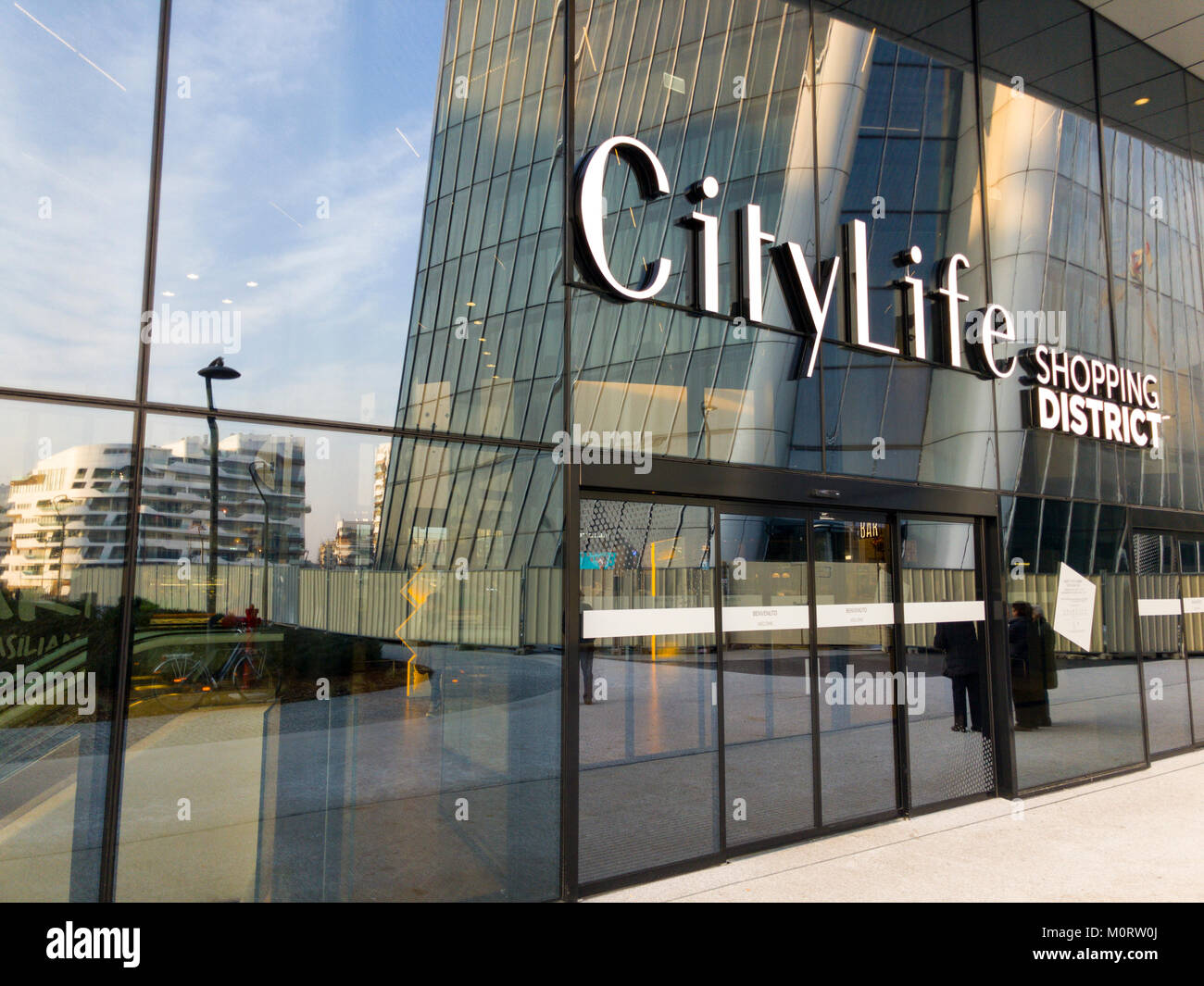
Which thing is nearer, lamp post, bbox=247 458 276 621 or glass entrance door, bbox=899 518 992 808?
lamp post, bbox=247 458 276 621

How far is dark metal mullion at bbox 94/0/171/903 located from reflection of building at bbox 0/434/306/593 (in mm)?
42

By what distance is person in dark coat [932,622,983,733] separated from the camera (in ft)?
27.2

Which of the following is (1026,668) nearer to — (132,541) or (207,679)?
(207,679)

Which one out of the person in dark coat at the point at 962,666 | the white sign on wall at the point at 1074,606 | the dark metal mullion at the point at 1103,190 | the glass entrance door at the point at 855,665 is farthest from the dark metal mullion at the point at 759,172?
the dark metal mullion at the point at 1103,190

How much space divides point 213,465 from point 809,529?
4.66 m

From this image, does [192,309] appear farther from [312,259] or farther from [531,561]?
[531,561]

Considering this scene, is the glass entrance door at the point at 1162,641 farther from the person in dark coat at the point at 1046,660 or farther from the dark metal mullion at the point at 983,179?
the dark metal mullion at the point at 983,179

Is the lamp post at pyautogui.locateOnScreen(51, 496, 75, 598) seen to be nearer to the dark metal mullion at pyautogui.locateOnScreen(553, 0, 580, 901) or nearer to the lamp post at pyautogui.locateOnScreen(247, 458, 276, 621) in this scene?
the lamp post at pyautogui.locateOnScreen(247, 458, 276, 621)

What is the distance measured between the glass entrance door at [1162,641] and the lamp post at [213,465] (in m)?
10.0

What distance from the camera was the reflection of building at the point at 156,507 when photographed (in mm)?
4176

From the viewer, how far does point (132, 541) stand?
443cm

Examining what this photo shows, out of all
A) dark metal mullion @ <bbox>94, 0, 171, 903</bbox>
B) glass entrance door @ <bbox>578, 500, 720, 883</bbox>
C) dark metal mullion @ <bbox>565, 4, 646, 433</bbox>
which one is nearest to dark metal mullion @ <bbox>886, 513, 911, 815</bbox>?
glass entrance door @ <bbox>578, 500, 720, 883</bbox>
